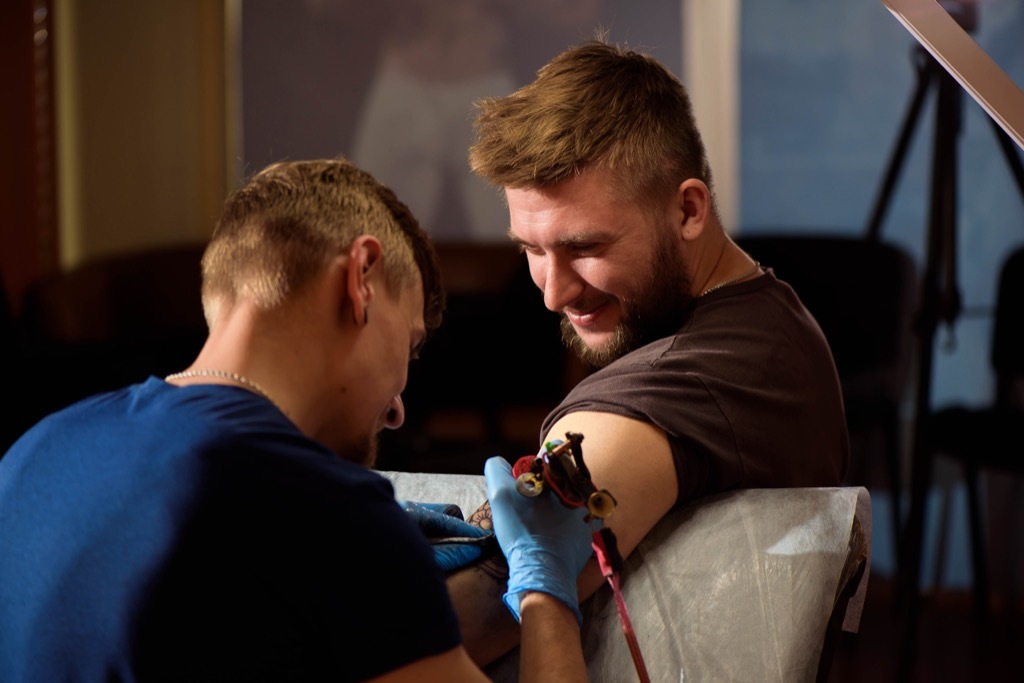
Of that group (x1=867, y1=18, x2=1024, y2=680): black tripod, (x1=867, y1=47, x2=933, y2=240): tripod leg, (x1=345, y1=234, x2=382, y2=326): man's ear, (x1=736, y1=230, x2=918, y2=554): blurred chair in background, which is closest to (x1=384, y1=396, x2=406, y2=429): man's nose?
(x1=345, y1=234, x2=382, y2=326): man's ear

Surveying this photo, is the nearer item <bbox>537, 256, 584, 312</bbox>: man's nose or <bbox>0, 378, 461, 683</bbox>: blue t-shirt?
<bbox>0, 378, 461, 683</bbox>: blue t-shirt

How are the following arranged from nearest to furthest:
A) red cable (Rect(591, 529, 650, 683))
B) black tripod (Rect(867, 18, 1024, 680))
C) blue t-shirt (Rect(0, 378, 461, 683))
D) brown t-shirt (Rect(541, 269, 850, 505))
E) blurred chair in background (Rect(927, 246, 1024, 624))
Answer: blue t-shirt (Rect(0, 378, 461, 683)) < red cable (Rect(591, 529, 650, 683)) < brown t-shirt (Rect(541, 269, 850, 505)) < black tripod (Rect(867, 18, 1024, 680)) < blurred chair in background (Rect(927, 246, 1024, 624))

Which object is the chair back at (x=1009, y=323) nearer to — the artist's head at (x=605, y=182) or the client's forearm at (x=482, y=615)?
the artist's head at (x=605, y=182)

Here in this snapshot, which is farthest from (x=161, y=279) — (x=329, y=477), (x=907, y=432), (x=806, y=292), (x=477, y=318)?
(x=329, y=477)

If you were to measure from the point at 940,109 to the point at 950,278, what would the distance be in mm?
377

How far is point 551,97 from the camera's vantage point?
1.63 metres

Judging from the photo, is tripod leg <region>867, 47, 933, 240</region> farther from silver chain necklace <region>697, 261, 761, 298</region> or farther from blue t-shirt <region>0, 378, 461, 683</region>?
blue t-shirt <region>0, 378, 461, 683</region>

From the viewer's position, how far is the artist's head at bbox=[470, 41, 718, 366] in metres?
1.60

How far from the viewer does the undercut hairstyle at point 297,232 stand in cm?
107

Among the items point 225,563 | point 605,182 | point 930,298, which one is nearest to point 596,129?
point 605,182

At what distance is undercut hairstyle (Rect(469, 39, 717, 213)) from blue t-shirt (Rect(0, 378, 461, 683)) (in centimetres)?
73

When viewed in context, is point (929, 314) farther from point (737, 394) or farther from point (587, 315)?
point (737, 394)

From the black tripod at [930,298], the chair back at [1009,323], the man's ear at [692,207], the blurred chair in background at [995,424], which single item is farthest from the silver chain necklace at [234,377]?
the chair back at [1009,323]

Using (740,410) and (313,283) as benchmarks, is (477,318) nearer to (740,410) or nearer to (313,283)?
(740,410)
